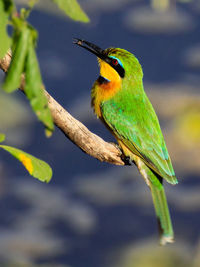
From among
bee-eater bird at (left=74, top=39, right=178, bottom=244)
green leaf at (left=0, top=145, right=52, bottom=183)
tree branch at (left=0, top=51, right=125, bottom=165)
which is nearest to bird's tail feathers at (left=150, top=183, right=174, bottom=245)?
bee-eater bird at (left=74, top=39, right=178, bottom=244)

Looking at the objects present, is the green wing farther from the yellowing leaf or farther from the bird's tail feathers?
the yellowing leaf

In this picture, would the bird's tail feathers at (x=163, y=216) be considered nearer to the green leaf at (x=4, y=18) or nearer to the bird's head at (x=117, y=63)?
the bird's head at (x=117, y=63)

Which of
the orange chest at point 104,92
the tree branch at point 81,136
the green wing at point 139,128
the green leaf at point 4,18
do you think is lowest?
the green leaf at point 4,18

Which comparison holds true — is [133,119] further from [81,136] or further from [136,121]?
[81,136]

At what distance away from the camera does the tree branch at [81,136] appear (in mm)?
1076

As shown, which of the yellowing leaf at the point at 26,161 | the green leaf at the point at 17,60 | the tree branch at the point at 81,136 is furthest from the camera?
the tree branch at the point at 81,136

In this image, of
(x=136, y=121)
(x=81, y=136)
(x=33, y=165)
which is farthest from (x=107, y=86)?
(x=33, y=165)

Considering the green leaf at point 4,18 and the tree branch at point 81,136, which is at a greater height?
the tree branch at point 81,136

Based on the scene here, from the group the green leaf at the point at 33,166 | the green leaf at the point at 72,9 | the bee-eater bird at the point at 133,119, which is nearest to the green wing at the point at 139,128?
the bee-eater bird at the point at 133,119

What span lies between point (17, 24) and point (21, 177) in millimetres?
3734

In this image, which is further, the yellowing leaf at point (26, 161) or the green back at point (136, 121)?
the green back at point (136, 121)

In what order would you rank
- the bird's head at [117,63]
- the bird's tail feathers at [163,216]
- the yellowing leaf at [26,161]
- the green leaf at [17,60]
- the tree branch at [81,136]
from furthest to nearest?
1. the bird's head at [117,63]
2. the bird's tail feathers at [163,216]
3. the tree branch at [81,136]
4. the yellowing leaf at [26,161]
5. the green leaf at [17,60]

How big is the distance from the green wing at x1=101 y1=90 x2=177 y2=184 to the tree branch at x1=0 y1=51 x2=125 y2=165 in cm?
5

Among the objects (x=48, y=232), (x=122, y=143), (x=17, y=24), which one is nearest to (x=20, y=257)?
(x=48, y=232)
